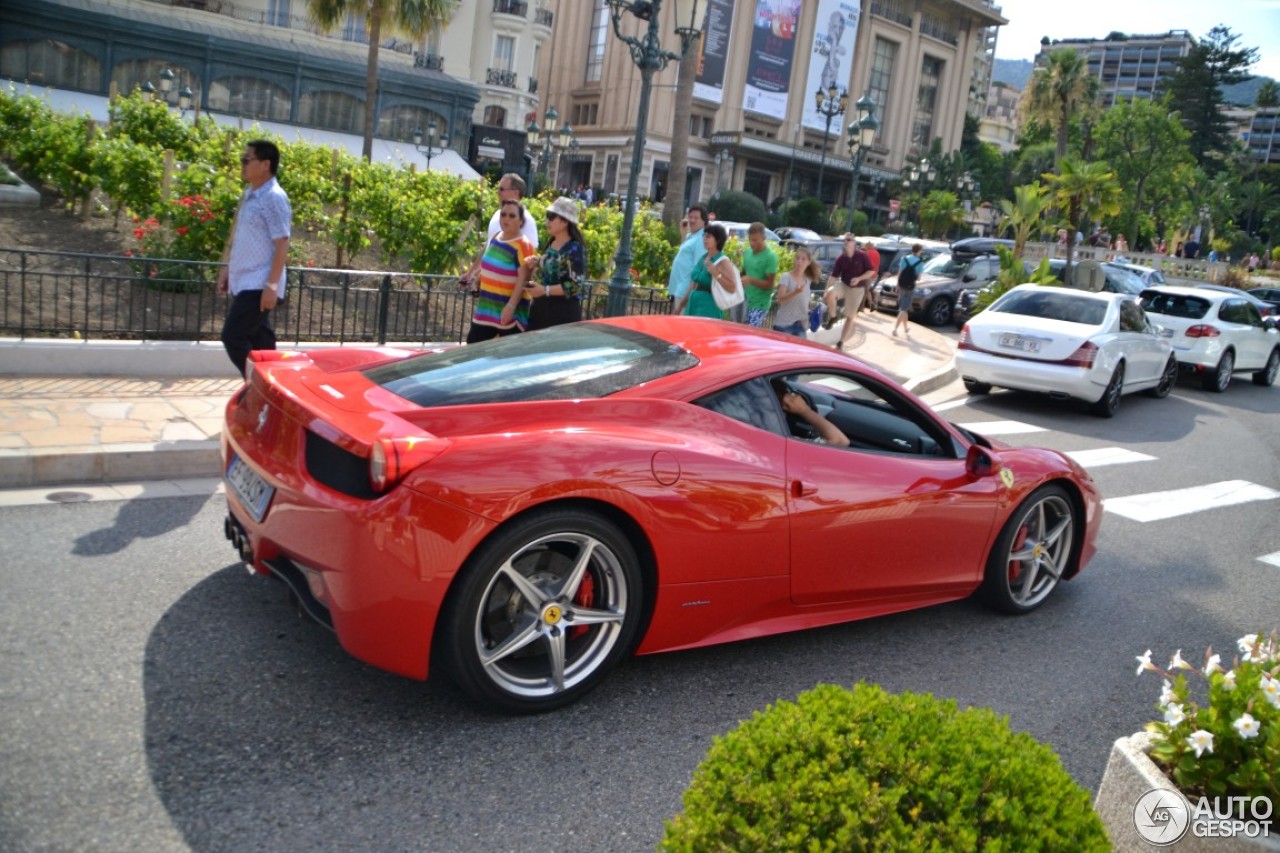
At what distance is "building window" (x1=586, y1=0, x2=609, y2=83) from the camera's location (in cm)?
7031

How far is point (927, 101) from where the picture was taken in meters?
87.2

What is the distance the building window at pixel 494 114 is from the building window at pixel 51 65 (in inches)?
819

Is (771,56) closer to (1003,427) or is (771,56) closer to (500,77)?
(500,77)

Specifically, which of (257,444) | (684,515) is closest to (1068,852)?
(684,515)

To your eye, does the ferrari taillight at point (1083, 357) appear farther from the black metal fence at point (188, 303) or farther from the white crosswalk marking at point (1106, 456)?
the black metal fence at point (188, 303)

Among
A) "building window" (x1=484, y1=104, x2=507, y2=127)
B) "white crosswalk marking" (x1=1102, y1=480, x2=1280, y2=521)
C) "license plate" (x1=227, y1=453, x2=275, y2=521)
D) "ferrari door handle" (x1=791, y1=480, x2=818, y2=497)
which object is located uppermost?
"building window" (x1=484, y1=104, x2=507, y2=127)

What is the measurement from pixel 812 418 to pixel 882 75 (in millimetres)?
82866

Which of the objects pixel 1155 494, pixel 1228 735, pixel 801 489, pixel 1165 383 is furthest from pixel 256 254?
pixel 1165 383

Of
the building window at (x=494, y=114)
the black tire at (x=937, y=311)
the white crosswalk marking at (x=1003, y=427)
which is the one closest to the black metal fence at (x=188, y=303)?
the white crosswalk marking at (x=1003, y=427)

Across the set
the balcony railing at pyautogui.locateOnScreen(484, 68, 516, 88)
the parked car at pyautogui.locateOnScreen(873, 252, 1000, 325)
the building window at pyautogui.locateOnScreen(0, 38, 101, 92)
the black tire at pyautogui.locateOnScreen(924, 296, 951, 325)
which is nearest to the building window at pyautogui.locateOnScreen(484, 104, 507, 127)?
the balcony railing at pyautogui.locateOnScreen(484, 68, 516, 88)

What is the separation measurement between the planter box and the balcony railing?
56.9 meters

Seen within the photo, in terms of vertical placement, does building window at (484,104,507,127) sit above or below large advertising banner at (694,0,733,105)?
below

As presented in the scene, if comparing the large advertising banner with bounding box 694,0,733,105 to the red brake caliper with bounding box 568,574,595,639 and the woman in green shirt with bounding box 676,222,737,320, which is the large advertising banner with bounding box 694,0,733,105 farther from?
the red brake caliper with bounding box 568,574,595,639

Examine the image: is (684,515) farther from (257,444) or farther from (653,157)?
(653,157)
